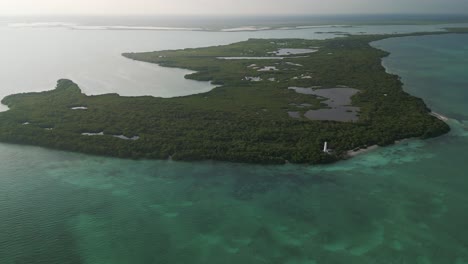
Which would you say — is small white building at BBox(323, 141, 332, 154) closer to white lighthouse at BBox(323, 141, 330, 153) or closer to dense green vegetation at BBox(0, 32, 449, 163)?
white lighthouse at BBox(323, 141, 330, 153)

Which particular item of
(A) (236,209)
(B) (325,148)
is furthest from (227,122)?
(A) (236,209)

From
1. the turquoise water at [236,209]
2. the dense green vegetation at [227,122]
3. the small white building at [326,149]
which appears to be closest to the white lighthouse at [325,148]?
the small white building at [326,149]

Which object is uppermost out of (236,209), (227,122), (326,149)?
(227,122)

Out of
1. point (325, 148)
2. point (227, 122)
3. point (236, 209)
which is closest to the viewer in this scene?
point (236, 209)

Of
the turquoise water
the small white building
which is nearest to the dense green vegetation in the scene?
the small white building

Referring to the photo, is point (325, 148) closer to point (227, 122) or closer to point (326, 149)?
point (326, 149)

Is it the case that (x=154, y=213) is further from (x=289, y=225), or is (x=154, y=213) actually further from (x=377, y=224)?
(x=377, y=224)
